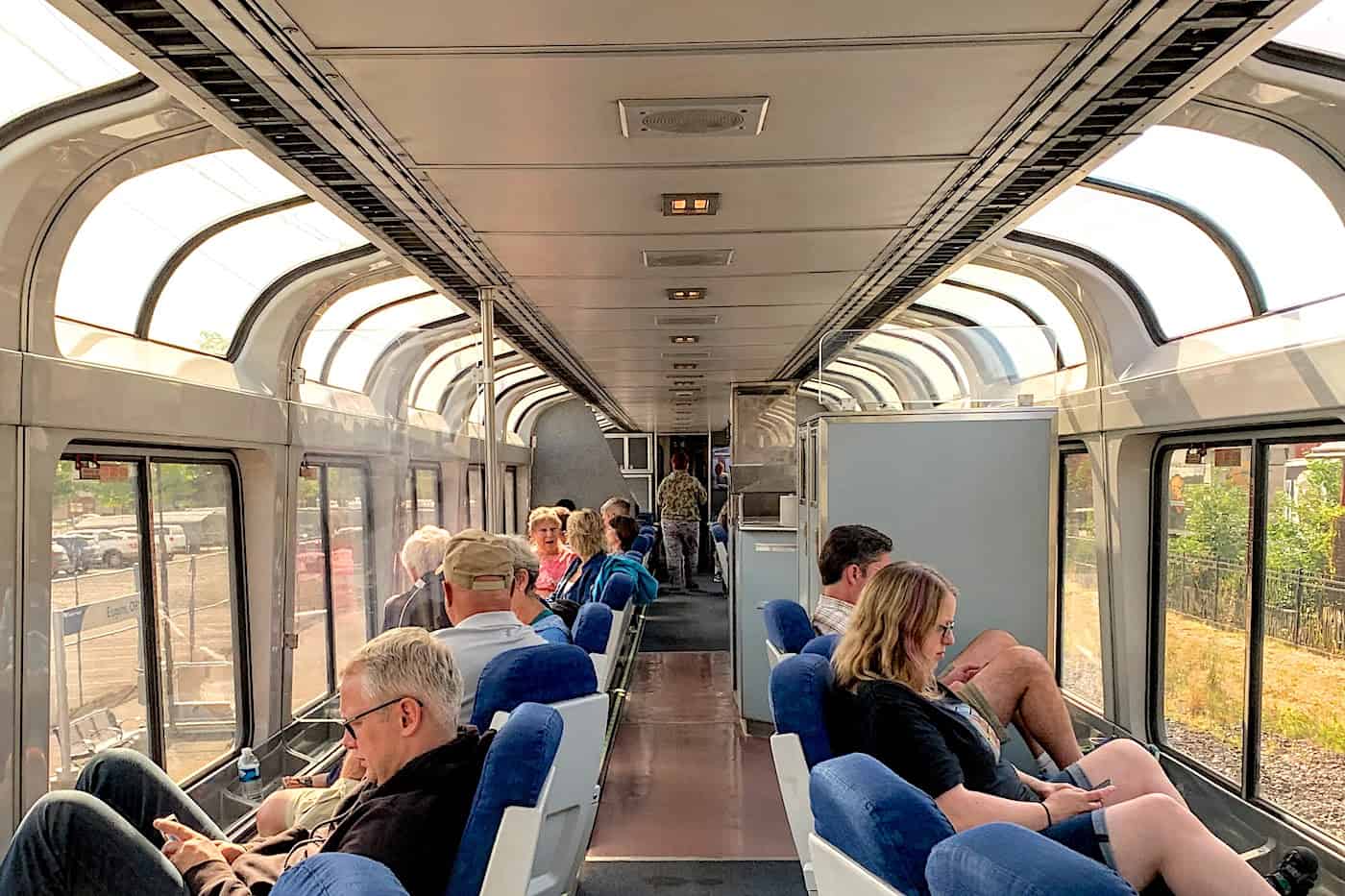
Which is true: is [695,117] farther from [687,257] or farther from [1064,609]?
[1064,609]

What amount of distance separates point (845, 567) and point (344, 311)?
3.69 m

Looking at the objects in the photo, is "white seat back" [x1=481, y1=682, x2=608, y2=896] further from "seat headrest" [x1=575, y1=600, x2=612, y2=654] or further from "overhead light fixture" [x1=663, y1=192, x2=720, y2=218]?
"overhead light fixture" [x1=663, y1=192, x2=720, y2=218]

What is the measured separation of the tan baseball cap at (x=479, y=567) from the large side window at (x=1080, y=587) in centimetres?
345

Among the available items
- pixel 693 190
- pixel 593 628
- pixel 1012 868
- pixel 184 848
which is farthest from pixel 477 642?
pixel 1012 868

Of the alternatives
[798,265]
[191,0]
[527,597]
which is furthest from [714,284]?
[191,0]

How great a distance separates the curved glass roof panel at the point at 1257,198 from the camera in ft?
12.8

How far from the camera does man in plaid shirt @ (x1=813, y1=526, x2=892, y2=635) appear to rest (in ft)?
13.7

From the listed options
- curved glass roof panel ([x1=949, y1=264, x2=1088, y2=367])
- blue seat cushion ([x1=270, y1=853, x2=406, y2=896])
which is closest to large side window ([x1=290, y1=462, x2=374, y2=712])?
curved glass roof panel ([x1=949, y1=264, x2=1088, y2=367])

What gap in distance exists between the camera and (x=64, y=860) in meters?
2.56

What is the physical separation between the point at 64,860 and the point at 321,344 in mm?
3373

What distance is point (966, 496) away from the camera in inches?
176

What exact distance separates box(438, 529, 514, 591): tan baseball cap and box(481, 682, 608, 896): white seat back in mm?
519

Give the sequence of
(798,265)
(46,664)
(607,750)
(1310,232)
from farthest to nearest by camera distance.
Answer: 1. (607,750)
2. (798,265)
3. (1310,232)
4. (46,664)

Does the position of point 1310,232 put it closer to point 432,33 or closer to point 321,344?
point 432,33
